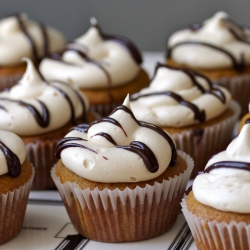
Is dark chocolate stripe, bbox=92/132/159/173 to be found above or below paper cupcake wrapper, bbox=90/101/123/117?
above

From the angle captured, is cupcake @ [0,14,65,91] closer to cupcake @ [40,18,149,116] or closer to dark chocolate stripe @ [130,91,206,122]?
cupcake @ [40,18,149,116]

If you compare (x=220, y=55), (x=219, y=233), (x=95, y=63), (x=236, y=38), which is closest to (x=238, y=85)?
(x=220, y=55)

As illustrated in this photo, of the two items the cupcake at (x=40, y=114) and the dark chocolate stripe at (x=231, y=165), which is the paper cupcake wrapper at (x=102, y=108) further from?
the dark chocolate stripe at (x=231, y=165)

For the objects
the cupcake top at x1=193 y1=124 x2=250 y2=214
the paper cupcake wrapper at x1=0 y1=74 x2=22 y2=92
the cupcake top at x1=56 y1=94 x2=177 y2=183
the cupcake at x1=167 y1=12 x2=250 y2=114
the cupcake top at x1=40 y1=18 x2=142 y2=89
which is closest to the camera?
the cupcake top at x1=193 y1=124 x2=250 y2=214

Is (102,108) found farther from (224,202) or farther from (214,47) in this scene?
(224,202)

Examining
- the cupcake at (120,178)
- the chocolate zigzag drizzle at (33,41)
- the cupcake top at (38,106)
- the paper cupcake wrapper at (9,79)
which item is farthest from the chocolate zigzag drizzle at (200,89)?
the chocolate zigzag drizzle at (33,41)

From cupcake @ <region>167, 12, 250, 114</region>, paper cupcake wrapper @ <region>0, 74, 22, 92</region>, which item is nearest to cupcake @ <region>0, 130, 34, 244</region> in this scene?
paper cupcake wrapper @ <region>0, 74, 22, 92</region>

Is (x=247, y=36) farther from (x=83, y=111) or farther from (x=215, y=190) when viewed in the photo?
(x=215, y=190)
